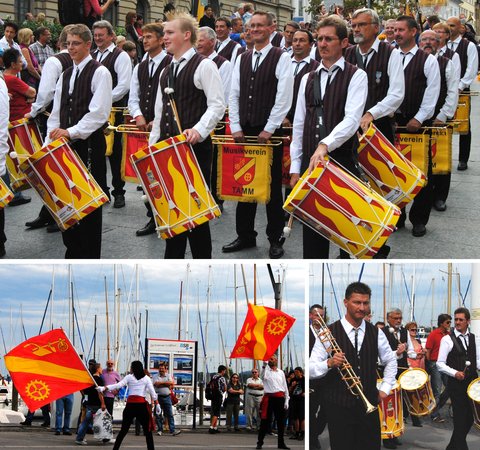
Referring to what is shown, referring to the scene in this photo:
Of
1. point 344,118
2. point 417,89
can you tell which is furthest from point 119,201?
point 344,118

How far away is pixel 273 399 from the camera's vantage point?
7922 millimetres

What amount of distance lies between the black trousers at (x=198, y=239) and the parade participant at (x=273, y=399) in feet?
3.23

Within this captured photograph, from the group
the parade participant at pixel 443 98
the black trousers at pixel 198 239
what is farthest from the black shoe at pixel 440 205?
the black trousers at pixel 198 239

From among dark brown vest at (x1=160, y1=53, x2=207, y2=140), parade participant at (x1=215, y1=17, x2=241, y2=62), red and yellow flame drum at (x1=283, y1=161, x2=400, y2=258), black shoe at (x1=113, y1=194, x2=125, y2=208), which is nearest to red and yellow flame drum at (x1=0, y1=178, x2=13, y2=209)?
dark brown vest at (x1=160, y1=53, x2=207, y2=140)

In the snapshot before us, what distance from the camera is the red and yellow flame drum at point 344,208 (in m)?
6.23

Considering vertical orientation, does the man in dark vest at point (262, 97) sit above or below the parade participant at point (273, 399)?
above

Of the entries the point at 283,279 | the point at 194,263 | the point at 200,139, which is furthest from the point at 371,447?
the point at 200,139

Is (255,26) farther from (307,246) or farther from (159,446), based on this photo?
(159,446)

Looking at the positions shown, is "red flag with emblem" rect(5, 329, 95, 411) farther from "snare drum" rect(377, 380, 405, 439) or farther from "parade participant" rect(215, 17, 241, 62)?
"parade participant" rect(215, 17, 241, 62)

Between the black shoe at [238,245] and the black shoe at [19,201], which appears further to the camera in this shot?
the black shoe at [19,201]

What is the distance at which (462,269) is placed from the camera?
20.4ft

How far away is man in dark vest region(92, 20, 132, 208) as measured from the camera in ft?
34.1

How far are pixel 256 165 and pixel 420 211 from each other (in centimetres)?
203

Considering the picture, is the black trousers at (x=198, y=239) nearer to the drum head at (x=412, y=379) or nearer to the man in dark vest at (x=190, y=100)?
the man in dark vest at (x=190, y=100)
